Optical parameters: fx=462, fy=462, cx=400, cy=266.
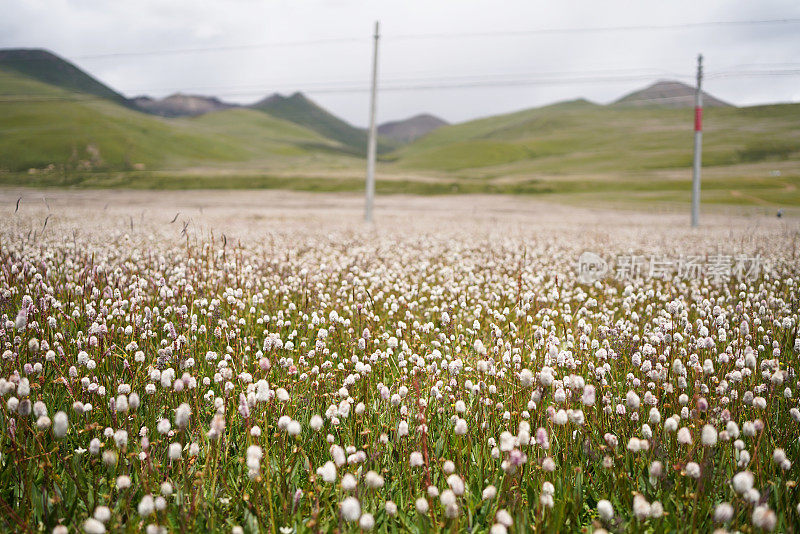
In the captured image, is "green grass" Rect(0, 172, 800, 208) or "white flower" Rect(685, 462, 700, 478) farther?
"green grass" Rect(0, 172, 800, 208)

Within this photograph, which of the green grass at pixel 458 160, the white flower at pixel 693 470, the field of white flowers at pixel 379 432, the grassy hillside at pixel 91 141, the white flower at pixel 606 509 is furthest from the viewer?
the grassy hillside at pixel 91 141

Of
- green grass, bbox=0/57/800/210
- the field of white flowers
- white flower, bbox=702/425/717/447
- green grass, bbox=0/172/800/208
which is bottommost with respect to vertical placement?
the field of white flowers

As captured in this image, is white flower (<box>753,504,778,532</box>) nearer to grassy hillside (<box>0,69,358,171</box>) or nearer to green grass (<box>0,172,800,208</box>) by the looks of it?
green grass (<box>0,172,800,208</box>)

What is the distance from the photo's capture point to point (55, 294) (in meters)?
5.25

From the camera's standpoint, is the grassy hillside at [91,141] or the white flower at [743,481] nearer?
the white flower at [743,481]

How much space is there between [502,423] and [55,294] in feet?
16.8

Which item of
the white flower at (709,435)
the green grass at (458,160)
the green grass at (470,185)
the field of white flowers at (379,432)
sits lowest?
A: the field of white flowers at (379,432)

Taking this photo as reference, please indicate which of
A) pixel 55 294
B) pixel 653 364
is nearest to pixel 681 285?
pixel 653 364

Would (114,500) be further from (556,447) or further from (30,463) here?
(556,447)

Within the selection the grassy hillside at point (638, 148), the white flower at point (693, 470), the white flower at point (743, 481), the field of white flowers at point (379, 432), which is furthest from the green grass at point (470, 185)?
the white flower at point (743, 481)

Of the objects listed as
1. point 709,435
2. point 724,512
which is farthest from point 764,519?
point 709,435

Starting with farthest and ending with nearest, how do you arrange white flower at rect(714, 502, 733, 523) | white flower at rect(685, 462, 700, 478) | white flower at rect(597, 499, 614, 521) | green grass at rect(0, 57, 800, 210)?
green grass at rect(0, 57, 800, 210)
white flower at rect(685, 462, 700, 478)
white flower at rect(597, 499, 614, 521)
white flower at rect(714, 502, 733, 523)

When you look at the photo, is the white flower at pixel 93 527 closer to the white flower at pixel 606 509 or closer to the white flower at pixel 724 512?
the white flower at pixel 606 509

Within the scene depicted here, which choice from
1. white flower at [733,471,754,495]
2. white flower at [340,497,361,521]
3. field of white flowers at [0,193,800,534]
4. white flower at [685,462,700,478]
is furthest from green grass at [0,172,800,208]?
white flower at [340,497,361,521]
